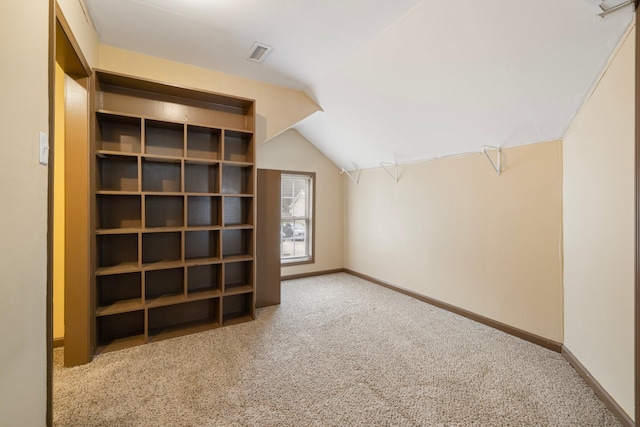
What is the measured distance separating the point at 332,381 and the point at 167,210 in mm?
2171

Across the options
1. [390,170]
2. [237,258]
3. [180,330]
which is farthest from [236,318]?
[390,170]

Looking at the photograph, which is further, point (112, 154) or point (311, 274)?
point (311, 274)

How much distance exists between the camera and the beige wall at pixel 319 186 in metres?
4.47

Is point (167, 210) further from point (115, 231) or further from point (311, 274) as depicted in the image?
point (311, 274)

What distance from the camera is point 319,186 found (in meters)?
4.92

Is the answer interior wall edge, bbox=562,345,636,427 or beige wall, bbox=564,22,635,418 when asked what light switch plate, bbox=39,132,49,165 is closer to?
beige wall, bbox=564,22,635,418

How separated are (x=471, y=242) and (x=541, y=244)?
2.17ft

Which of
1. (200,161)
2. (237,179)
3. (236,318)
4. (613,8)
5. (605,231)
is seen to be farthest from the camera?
(237,179)

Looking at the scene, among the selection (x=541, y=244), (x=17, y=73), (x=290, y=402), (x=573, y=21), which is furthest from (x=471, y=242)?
(x=17, y=73)

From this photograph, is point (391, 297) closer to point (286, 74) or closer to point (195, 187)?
point (195, 187)

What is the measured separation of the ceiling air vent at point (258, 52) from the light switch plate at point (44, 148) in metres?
1.81

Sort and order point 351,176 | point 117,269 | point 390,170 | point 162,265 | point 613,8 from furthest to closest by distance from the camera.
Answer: point 351,176 → point 390,170 → point 162,265 → point 117,269 → point 613,8

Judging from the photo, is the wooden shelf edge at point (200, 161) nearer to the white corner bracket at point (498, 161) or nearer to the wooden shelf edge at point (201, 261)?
the wooden shelf edge at point (201, 261)

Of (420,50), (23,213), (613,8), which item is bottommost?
(23,213)
